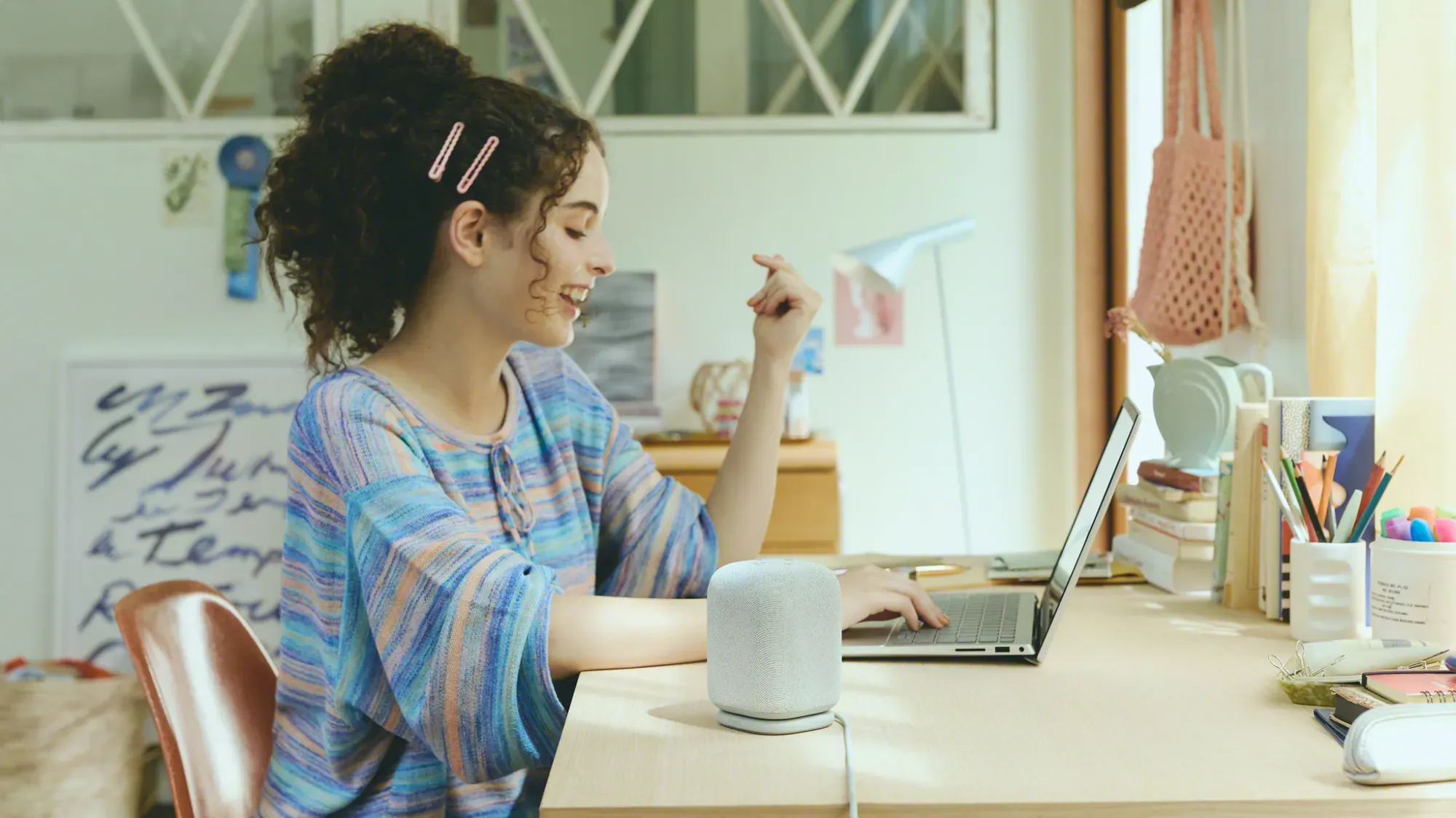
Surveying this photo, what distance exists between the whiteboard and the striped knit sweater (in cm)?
185

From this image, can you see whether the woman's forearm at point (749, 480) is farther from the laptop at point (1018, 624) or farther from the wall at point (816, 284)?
the wall at point (816, 284)

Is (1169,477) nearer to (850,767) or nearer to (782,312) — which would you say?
(782,312)

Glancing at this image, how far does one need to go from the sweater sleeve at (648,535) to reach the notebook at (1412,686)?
725 mm

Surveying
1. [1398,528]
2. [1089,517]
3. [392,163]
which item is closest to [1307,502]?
[1398,528]

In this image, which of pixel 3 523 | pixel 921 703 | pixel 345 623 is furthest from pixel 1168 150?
pixel 3 523

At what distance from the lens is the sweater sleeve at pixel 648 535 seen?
1.45 m

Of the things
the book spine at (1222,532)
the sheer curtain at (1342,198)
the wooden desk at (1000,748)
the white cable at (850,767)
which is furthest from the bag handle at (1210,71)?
the white cable at (850,767)

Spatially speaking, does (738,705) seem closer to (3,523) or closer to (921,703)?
(921,703)

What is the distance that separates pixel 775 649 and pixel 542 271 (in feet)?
1.85

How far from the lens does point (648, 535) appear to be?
145 centimetres

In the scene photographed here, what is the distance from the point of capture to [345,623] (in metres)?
1.12

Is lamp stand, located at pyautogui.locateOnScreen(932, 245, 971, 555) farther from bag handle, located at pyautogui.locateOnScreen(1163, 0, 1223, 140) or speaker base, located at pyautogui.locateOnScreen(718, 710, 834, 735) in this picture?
speaker base, located at pyautogui.locateOnScreen(718, 710, 834, 735)

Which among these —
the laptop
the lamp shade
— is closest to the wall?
the lamp shade

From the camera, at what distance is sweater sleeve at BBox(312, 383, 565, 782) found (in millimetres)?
1027
